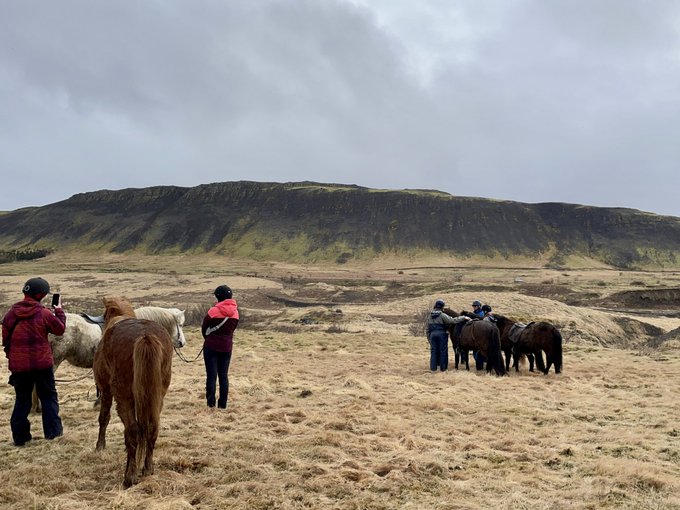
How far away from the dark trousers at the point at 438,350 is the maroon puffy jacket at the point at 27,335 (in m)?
9.48

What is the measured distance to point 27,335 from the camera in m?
6.43

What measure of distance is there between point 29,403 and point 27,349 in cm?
81

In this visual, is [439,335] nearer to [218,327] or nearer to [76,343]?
[218,327]

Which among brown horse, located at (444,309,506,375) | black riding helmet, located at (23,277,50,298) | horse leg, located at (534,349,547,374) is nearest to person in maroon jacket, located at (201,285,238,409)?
black riding helmet, located at (23,277,50,298)

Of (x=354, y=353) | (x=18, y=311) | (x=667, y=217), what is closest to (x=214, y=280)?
(x=354, y=353)

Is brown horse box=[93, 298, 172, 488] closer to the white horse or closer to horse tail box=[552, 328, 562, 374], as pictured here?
the white horse

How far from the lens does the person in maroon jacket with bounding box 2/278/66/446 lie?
21.0 ft

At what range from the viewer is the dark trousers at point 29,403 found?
6457mm

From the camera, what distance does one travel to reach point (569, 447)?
6.27m

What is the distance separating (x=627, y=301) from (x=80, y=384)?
39.6 m

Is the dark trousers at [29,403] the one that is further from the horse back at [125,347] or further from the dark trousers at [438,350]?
the dark trousers at [438,350]

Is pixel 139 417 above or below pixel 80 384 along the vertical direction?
above

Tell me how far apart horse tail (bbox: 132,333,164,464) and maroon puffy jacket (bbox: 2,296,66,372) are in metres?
2.22

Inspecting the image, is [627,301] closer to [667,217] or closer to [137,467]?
[137,467]
